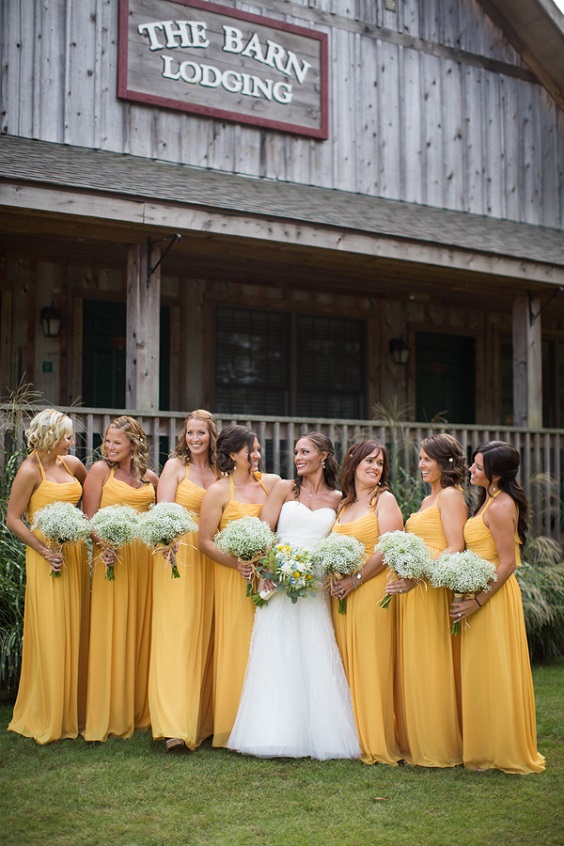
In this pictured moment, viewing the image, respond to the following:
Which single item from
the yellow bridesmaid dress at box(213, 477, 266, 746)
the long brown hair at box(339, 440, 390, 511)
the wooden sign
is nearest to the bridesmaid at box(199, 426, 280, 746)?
the yellow bridesmaid dress at box(213, 477, 266, 746)

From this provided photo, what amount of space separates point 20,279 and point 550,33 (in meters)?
7.57

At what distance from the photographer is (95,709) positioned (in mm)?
5699

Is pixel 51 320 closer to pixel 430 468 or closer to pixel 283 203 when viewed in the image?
pixel 283 203

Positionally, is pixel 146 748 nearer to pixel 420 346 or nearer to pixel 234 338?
pixel 234 338

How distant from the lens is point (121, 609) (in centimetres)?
583

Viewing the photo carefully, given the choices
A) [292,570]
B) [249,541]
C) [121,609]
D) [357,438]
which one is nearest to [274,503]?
[249,541]

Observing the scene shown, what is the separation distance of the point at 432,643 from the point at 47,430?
2.65 m

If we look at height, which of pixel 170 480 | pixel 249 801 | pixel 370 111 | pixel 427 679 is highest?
pixel 370 111

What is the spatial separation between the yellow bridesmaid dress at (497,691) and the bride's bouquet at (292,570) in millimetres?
918

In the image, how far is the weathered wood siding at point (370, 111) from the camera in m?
9.51

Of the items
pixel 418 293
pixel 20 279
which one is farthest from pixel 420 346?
pixel 20 279

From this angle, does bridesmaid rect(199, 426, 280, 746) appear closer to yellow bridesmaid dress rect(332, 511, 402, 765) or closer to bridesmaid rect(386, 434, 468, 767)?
yellow bridesmaid dress rect(332, 511, 402, 765)

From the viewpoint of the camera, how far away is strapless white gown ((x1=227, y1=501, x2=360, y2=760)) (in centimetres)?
529

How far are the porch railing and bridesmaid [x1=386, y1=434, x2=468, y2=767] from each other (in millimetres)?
3371
